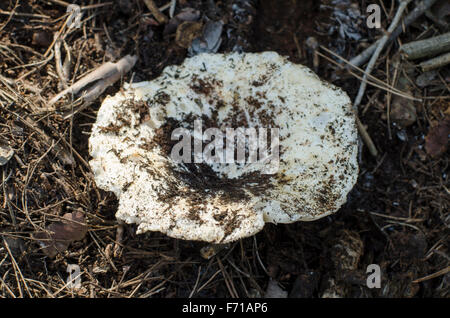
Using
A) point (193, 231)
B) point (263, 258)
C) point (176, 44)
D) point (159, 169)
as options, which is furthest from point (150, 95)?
point (263, 258)

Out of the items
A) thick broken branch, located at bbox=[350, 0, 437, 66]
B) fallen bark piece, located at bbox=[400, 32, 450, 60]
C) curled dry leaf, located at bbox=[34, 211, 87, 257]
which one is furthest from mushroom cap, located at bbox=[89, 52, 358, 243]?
fallen bark piece, located at bbox=[400, 32, 450, 60]

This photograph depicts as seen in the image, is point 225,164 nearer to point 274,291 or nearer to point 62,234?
point 274,291

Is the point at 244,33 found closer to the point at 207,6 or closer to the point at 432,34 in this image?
the point at 207,6

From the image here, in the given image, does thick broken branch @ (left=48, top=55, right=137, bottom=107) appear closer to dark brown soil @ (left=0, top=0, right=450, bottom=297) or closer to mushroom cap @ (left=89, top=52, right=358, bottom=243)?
dark brown soil @ (left=0, top=0, right=450, bottom=297)

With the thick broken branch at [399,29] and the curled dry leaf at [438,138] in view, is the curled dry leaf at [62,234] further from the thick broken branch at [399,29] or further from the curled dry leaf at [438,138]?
the curled dry leaf at [438,138]

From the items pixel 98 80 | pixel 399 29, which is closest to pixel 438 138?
pixel 399 29

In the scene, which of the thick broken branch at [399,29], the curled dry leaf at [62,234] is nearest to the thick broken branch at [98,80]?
the curled dry leaf at [62,234]
